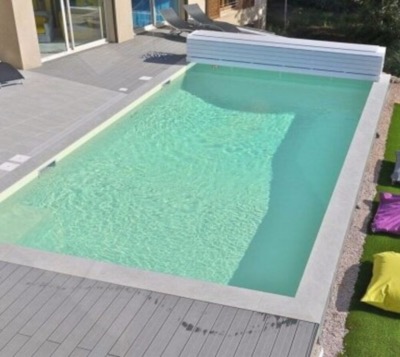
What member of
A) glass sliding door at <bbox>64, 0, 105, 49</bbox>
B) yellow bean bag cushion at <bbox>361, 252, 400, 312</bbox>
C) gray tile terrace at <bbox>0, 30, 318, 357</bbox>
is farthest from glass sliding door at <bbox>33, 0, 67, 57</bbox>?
yellow bean bag cushion at <bbox>361, 252, 400, 312</bbox>

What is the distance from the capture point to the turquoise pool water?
8.27 m

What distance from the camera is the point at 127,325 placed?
244 inches

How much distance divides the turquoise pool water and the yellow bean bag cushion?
1.00 metres

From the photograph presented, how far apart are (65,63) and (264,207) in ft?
30.4

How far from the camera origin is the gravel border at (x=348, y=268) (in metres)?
6.63

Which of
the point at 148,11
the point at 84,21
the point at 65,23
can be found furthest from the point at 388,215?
the point at 148,11

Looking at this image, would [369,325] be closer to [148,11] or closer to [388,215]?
[388,215]

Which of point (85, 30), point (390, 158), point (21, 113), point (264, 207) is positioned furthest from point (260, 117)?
point (85, 30)

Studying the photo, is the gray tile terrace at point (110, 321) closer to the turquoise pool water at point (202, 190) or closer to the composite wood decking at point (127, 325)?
the composite wood decking at point (127, 325)

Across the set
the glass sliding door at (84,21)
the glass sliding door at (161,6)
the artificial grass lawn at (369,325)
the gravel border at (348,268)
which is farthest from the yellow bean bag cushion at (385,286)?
the glass sliding door at (161,6)

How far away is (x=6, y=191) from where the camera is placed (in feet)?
30.2

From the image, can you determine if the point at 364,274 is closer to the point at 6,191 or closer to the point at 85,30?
the point at 6,191

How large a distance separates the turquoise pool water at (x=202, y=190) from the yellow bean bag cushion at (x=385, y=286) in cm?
100

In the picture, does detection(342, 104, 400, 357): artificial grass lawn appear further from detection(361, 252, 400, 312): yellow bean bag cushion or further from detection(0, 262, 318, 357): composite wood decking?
detection(0, 262, 318, 357): composite wood decking
